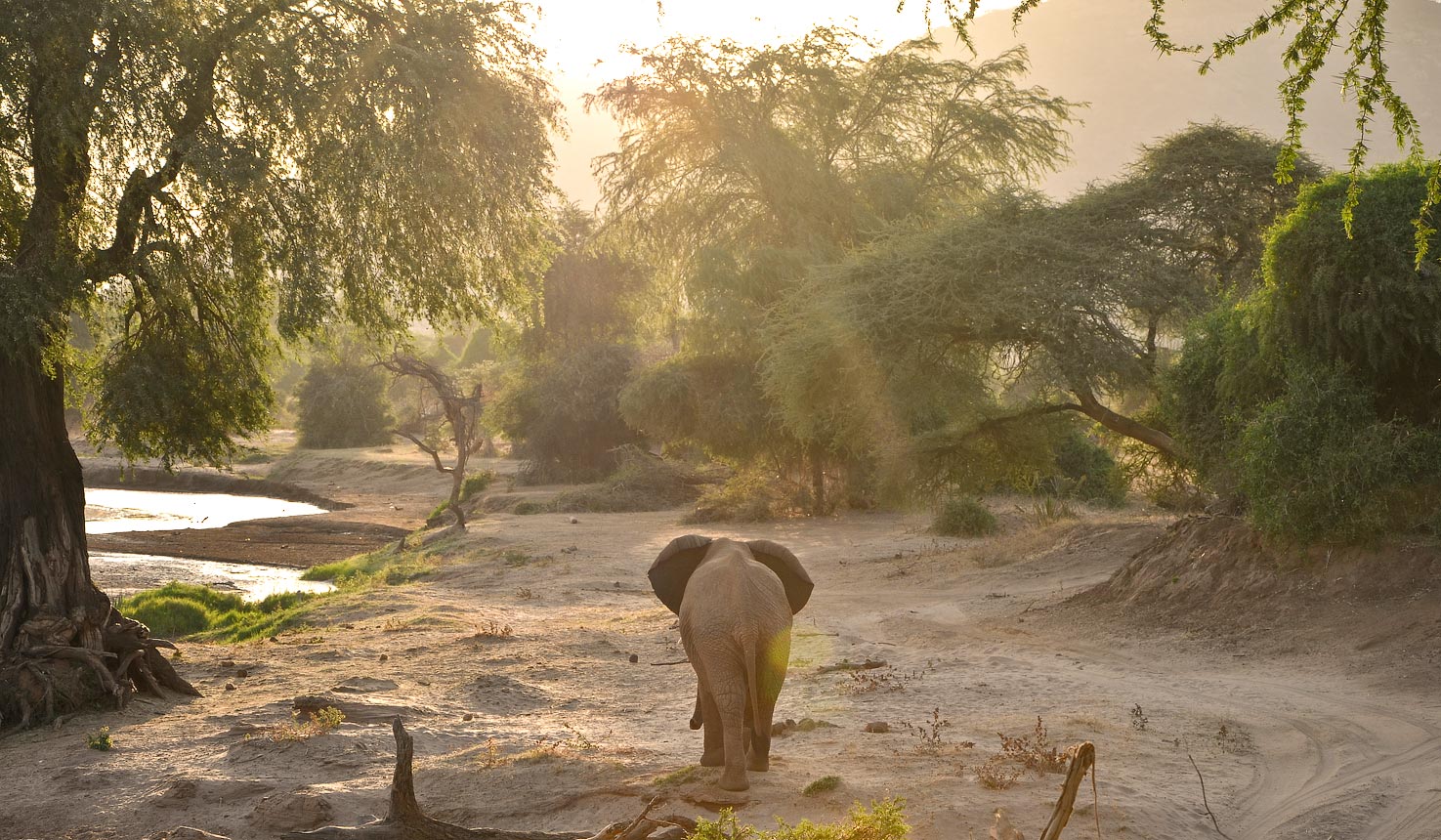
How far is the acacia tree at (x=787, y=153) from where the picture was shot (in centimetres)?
2841

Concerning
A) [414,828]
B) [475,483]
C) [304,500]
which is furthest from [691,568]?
[304,500]

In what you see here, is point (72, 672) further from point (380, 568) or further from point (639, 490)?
point (639, 490)

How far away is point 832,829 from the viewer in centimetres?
571

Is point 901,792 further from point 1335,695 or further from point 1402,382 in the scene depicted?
point 1402,382

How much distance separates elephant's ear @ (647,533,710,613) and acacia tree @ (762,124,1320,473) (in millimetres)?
10353

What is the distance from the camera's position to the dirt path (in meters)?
7.30

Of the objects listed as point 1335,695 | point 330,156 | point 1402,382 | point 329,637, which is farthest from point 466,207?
point 1402,382

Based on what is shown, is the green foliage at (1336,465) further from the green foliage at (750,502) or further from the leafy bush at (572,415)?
the leafy bush at (572,415)

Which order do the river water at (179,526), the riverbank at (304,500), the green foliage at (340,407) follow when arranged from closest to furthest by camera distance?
the river water at (179,526) < the riverbank at (304,500) < the green foliage at (340,407)

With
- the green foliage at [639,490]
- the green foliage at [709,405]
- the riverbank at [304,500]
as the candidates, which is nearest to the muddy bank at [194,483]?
the riverbank at [304,500]

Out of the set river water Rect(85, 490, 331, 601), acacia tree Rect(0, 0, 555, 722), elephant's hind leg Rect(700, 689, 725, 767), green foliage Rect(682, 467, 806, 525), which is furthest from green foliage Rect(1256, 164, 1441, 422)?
green foliage Rect(682, 467, 806, 525)

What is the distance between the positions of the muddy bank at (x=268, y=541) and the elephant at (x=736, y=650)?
70.8 feet

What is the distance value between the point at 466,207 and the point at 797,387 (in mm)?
9683

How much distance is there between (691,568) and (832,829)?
2.91 m
